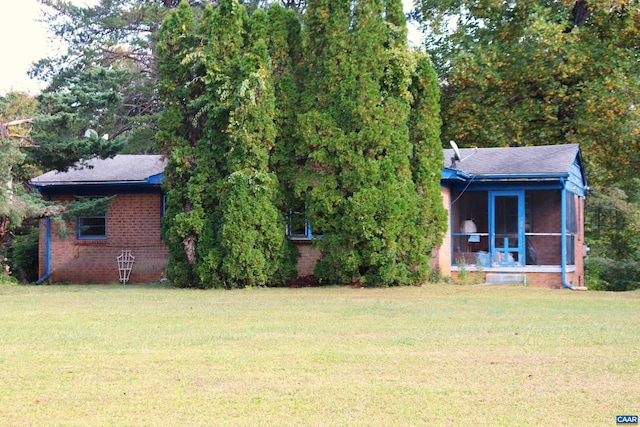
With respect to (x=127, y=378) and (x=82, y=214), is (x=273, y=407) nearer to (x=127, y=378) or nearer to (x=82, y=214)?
(x=127, y=378)

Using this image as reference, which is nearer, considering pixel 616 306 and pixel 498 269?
pixel 616 306

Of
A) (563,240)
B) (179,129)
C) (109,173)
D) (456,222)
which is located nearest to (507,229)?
(456,222)

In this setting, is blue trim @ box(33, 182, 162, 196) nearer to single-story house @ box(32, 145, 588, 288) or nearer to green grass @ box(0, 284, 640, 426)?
single-story house @ box(32, 145, 588, 288)

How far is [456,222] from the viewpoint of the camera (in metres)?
25.1

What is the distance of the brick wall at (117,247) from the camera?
25.0 m

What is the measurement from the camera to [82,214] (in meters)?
22.9

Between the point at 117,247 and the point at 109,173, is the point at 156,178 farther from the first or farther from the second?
the point at 117,247

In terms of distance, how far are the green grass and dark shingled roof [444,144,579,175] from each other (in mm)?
7829

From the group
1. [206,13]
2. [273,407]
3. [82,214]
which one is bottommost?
[273,407]

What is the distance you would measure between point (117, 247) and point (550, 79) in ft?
50.2

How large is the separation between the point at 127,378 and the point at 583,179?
72.7 ft

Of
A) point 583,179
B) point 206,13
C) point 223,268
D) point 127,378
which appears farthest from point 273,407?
point 583,179

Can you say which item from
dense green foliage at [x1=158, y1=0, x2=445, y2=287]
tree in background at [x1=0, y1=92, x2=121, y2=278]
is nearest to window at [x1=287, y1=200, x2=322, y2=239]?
dense green foliage at [x1=158, y1=0, x2=445, y2=287]

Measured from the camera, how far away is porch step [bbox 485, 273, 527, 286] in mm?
22828
